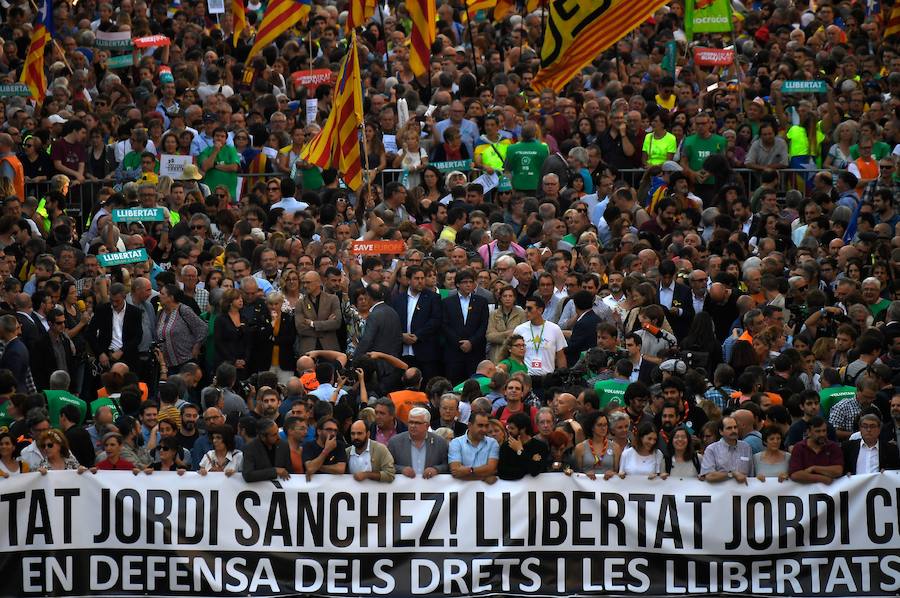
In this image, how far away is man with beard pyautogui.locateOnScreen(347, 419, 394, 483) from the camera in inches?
622

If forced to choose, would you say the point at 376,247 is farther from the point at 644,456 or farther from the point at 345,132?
the point at 644,456

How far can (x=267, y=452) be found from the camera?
634 inches

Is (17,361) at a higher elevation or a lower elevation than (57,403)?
higher

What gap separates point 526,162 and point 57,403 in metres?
7.70

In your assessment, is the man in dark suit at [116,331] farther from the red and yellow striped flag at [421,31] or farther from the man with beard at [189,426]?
the red and yellow striped flag at [421,31]

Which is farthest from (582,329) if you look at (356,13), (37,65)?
(37,65)

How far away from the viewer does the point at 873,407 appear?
54.9 feet

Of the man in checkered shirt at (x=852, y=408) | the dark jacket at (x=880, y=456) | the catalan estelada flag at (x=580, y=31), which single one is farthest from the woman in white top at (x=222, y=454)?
the man in checkered shirt at (x=852, y=408)

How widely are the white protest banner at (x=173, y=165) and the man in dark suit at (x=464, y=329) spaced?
5079 mm

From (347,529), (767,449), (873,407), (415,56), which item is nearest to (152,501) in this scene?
(347,529)

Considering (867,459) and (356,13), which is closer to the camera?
(867,459)

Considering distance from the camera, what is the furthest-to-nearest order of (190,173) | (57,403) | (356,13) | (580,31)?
(190,173) < (356,13) < (57,403) < (580,31)

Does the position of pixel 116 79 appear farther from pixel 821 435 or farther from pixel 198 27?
pixel 821 435

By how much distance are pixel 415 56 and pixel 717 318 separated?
6.80 meters
